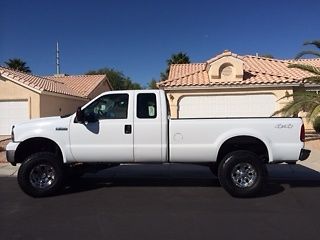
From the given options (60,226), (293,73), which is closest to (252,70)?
(293,73)

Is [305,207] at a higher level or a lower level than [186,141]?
lower

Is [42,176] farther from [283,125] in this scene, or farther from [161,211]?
[283,125]

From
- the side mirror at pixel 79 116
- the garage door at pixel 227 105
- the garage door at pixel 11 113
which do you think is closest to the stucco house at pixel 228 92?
the garage door at pixel 227 105

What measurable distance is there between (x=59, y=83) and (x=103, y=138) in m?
28.2

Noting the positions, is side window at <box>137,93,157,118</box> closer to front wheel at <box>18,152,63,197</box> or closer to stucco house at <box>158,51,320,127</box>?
front wheel at <box>18,152,63,197</box>

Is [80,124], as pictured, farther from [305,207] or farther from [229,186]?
[305,207]

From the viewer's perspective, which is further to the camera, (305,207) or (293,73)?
(293,73)

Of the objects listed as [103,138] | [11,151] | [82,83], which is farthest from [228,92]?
[82,83]

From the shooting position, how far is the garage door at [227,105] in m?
23.9

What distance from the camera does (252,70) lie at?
26375 mm

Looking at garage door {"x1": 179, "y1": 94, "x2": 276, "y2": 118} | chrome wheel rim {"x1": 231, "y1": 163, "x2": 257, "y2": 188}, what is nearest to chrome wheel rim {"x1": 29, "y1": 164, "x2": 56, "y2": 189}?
chrome wheel rim {"x1": 231, "y1": 163, "x2": 257, "y2": 188}

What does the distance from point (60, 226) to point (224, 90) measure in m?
18.1

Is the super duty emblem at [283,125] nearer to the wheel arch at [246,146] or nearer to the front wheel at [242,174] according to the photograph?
the wheel arch at [246,146]

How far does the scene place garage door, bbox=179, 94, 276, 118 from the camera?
23906mm
